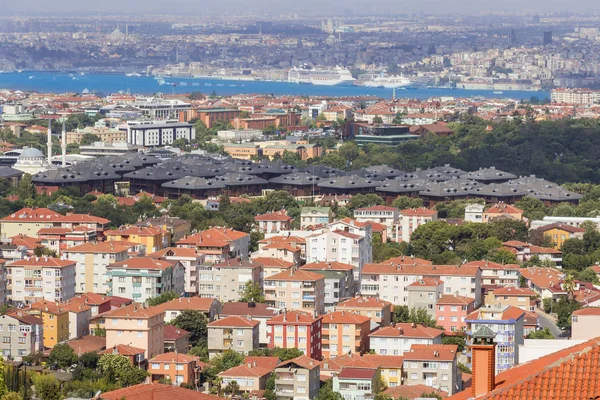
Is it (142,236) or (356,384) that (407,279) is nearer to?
(142,236)

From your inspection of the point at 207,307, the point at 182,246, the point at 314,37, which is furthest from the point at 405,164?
the point at 314,37

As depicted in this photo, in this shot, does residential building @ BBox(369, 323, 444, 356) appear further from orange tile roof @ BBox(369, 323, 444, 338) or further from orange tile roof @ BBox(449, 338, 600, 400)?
orange tile roof @ BBox(449, 338, 600, 400)

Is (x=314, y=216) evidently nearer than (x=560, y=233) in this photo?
No

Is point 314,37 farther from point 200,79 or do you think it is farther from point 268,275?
point 268,275

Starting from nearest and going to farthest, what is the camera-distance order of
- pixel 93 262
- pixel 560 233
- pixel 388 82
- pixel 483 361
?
Result: pixel 483 361 → pixel 93 262 → pixel 560 233 → pixel 388 82

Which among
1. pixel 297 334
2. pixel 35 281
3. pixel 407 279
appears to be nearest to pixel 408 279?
pixel 407 279

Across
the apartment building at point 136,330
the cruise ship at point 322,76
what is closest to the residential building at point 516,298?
the apartment building at point 136,330
